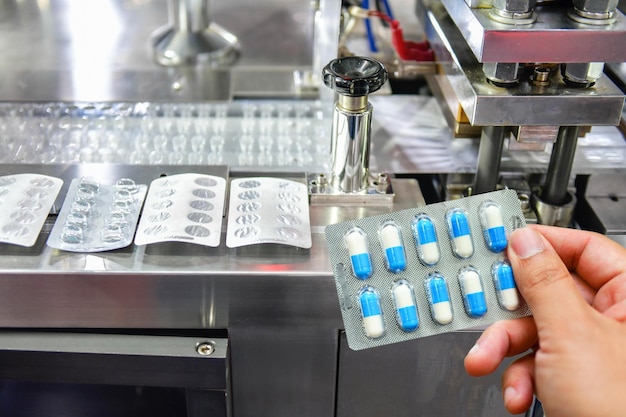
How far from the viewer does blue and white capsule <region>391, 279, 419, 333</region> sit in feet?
2.12

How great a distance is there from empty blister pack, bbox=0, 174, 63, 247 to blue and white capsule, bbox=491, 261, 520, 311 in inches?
17.7

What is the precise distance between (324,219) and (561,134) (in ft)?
0.88

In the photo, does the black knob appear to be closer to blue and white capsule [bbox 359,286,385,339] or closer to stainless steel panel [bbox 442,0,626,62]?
stainless steel panel [bbox 442,0,626,62]

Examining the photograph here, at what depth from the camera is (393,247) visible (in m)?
0.65

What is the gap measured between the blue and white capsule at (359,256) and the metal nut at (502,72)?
22 cm

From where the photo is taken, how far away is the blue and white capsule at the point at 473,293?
65 cm

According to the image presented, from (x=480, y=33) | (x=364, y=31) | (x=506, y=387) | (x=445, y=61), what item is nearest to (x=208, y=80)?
(x=364, y=31)

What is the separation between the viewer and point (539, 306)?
588mm

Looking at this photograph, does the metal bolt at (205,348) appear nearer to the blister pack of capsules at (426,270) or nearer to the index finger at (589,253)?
the blister pack of capsules at (426,270)

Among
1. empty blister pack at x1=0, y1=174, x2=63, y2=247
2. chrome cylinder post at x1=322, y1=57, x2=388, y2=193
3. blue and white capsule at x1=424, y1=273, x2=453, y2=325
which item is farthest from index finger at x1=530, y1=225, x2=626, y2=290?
empty blister pack at x1=0, y1=174, x2=63, y2=247

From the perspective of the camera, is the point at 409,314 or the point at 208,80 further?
the point at 208,80

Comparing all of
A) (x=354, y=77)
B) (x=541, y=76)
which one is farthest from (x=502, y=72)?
(x=354, y=77)

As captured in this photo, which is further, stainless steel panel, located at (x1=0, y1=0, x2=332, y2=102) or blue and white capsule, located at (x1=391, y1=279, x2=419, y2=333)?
stainless steel panel, located at (x1=0, y1=0, x2=332, y2=102)

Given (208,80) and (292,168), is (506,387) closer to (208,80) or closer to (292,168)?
(292,168)
